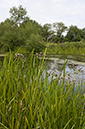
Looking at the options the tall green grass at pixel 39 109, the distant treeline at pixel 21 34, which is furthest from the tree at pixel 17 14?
the tall green grass at pixel 39 109

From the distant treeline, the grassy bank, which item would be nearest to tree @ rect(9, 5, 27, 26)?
the distant treeline

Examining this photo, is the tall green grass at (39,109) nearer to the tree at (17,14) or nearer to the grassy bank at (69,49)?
the grassy bank at (69,49)

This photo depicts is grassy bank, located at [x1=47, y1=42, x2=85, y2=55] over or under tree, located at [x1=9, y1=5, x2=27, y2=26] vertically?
under

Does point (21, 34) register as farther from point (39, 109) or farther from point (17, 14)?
point (39, 109)

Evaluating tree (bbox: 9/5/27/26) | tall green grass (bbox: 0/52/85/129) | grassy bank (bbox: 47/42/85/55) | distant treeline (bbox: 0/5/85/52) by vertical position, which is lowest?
tall green grass (bbox: 0/52/85/129)

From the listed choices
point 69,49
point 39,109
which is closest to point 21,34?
point 69,49

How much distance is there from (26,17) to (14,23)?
11.0 feet

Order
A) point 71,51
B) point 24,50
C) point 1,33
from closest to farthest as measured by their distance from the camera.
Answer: point 71,51 → point 24,50 → point 1,33

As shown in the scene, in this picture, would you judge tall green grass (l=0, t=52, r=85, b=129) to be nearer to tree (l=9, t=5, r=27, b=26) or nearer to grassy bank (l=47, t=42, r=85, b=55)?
grassy bank (l=47, t=42, r=85, b=55)

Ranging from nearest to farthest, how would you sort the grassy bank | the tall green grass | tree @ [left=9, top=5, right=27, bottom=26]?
the tall green grass
the grassy bank
tree @ [left=9, top=5, right=27, bottom=26]

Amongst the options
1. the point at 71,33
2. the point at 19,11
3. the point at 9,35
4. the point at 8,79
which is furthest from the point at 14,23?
the point at 8,79

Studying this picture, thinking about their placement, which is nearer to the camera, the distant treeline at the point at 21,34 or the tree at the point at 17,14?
the distant treeline at the point at 21,34

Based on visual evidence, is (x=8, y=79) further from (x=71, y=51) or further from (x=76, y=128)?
(x=71, y=51)

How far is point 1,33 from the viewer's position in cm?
2116
